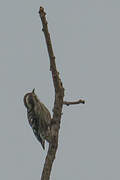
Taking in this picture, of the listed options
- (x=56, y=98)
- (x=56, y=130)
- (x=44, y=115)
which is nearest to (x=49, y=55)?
(x=56, y=98)

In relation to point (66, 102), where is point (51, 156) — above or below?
below

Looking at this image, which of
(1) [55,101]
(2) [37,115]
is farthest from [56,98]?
(2) [37,115]

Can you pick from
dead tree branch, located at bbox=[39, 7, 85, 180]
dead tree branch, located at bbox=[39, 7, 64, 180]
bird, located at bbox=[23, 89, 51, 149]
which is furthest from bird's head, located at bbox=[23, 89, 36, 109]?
dead tree branch, located at bbox=[39, 7, 64, 180]

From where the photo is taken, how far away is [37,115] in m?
12.9

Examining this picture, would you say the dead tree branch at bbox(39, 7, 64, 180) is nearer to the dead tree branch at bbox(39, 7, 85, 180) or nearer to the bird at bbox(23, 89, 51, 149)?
the dead tree branch at bbox(39, 7, 85, 180)

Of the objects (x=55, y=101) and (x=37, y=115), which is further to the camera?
(x=37, y=115)

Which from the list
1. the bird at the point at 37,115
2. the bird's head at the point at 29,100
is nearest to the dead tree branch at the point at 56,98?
the bird at the point at 37,115

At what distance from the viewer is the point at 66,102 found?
841cm

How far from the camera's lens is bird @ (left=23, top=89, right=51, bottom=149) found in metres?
12.6

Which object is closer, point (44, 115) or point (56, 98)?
point (56, 98)

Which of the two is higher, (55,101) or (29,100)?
(29,100)

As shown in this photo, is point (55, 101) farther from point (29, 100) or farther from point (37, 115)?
point (29, 100)

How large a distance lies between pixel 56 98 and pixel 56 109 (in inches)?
7.5

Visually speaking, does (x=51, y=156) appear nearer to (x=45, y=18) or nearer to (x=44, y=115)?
(x=45, y=18)
